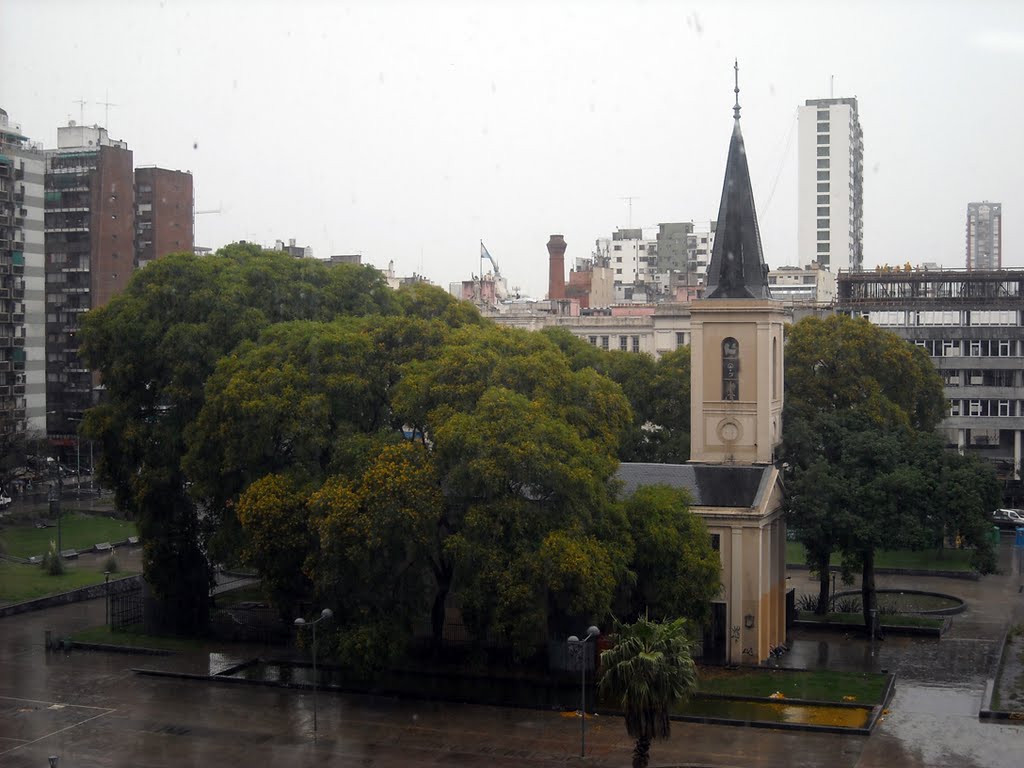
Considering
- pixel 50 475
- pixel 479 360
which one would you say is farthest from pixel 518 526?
pixel 50 475

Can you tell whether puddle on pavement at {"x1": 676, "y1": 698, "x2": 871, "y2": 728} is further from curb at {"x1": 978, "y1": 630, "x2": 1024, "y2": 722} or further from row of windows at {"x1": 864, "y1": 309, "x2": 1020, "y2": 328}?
row of windows at {"x1": 864, "y1": 309, "x2": 1020, "y2": 328}

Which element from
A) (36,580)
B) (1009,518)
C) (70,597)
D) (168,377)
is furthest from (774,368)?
(36,580)

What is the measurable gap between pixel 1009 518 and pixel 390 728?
4307cm

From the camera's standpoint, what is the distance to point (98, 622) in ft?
148

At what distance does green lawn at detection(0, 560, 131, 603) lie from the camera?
1913 inches

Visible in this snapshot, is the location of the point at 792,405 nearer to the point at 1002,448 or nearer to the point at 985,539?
the point at 985,539

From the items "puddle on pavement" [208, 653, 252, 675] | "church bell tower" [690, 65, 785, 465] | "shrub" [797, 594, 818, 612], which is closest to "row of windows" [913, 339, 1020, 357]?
"shrub" [797, 594, 818, 612]

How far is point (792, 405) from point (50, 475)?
4788 cm

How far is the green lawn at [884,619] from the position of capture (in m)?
43.1

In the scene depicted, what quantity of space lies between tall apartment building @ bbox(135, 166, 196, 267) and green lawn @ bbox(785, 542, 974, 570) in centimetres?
5139

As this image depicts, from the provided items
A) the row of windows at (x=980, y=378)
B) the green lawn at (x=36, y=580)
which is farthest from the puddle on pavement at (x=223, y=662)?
the row of windows at (x=980, y=378)

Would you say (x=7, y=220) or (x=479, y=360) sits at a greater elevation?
(x=7, y=220)

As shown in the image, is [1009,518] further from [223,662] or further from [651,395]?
[223,662]

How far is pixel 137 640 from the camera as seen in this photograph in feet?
136
